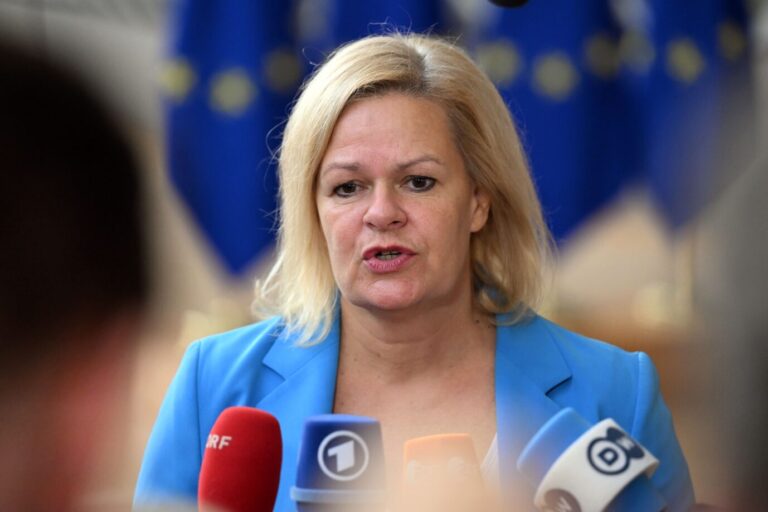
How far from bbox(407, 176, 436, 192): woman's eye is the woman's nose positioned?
0.05 metres

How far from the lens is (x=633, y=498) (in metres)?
1.12

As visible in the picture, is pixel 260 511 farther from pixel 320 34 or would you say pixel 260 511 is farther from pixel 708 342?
pixel 320 34

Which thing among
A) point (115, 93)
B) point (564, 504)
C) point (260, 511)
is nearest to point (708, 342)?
point (564, 504)

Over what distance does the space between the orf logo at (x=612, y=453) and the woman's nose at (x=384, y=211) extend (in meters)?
0.93

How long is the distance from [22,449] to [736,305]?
1.36ft

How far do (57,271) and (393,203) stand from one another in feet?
4.58

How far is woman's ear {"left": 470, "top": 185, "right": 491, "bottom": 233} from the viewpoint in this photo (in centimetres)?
214

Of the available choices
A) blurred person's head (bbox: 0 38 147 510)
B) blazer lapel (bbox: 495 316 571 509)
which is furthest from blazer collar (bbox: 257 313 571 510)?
blurred person's head (bbox: 0 38 147 510)

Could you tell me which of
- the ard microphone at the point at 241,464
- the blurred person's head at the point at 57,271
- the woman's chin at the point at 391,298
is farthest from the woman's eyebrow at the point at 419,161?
the blurred person's head at the point at 57,271

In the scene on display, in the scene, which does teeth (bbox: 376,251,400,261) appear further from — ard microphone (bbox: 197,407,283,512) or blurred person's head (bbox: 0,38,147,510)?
blurred person's head (bbox: 0,38,147,510)

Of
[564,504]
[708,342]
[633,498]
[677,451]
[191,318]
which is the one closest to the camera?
[708,342]

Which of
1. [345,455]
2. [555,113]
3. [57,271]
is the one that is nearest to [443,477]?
[345,455]

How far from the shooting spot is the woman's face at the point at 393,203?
1.93m

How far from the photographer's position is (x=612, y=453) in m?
1.01
